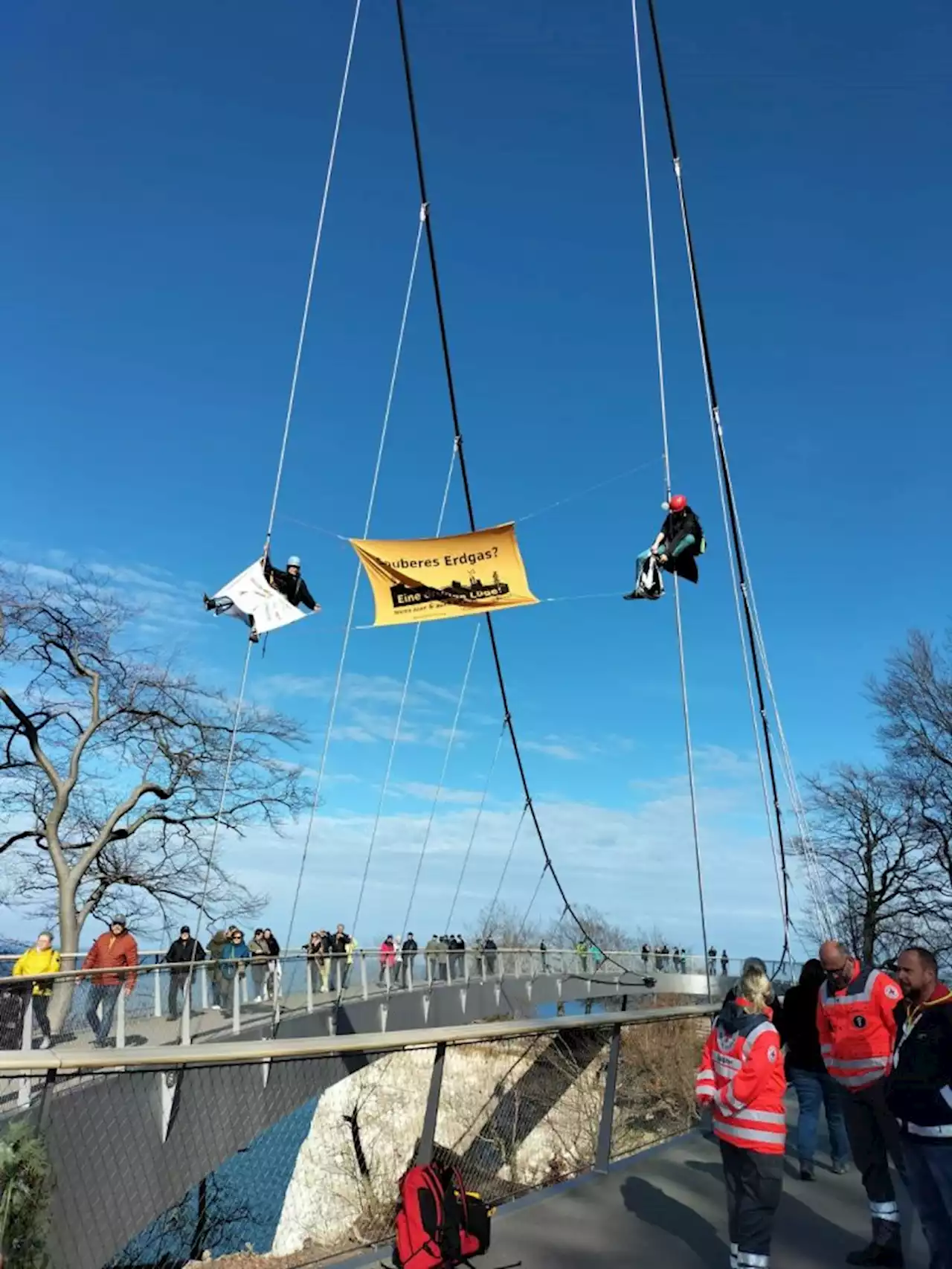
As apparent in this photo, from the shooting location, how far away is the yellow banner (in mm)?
12180

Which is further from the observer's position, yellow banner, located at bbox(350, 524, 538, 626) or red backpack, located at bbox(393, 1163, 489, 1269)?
yellow banner, located at bbox(350, 524, 538, 626)

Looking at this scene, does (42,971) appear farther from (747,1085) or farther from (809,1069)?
(747,1085)

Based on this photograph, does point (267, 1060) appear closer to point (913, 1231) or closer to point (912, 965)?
point (912, 965)

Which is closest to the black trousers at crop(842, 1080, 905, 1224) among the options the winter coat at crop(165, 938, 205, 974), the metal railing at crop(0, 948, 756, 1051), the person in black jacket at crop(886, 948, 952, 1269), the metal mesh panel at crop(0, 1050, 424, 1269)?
the person in black jacket at crop(886, 948, 952, 1269)

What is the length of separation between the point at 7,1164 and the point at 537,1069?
5.98 meters

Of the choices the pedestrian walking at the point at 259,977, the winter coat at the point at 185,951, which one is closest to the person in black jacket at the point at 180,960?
the winter coat at the point at 185,951

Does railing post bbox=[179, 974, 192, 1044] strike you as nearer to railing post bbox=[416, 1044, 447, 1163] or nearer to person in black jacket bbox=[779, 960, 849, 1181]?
person in black jacket bbox=[779, 960, 849, 1181]

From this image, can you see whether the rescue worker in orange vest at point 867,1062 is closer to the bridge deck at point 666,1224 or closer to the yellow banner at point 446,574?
the bridge deck at point 666,1224

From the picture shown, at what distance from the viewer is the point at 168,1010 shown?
516 inches

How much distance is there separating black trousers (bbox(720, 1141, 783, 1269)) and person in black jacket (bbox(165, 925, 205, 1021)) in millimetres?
10064

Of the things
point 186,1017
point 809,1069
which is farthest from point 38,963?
point 809,1069

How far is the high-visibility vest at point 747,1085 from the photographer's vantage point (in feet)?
14.4

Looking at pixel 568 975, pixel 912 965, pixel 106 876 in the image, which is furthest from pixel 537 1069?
pixel 568 975

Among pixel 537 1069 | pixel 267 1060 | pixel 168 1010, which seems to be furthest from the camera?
pixel 168 1010
